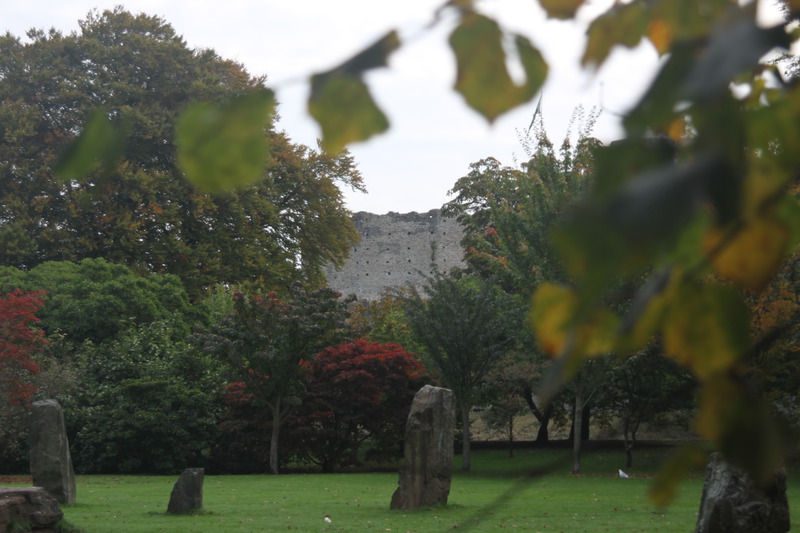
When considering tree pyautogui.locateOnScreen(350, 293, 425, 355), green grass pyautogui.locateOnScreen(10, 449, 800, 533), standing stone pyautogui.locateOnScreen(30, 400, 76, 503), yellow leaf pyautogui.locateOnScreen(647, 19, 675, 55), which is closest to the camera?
yellow leaf pyautogui.locateOnScreen(647, 19, 675, 55)

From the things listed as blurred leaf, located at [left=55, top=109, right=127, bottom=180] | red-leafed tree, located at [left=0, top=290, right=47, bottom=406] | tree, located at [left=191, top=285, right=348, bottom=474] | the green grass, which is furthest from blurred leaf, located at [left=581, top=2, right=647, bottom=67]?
tree, located at [left=191, top=285, right=348, bottom=474]

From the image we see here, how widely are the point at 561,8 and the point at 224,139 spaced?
362 mm

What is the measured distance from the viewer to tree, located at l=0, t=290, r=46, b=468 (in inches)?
634

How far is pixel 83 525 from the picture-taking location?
29.6 feet

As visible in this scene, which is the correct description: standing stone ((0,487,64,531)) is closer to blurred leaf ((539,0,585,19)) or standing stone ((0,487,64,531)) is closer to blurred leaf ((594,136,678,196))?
blurred leaf ((539,0,585,19))

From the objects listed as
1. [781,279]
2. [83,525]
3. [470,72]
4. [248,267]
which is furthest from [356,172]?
[470,72]

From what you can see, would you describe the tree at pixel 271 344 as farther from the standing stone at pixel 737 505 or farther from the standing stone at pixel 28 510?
the standing stone at pixel 737 505

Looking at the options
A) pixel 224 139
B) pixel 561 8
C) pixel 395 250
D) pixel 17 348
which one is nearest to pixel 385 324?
pixel 17 348

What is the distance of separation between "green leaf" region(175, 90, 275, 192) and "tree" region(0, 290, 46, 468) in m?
16.9

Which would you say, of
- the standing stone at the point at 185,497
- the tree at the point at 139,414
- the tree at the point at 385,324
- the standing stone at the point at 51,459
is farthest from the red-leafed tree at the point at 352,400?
the standing stone at the point at 185,497

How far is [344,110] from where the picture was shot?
0.74m

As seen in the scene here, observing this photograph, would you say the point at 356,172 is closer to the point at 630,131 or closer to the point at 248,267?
the point at 248,267

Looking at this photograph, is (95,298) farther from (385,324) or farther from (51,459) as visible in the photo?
(51,459)

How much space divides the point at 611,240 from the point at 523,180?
1762 centimetres
